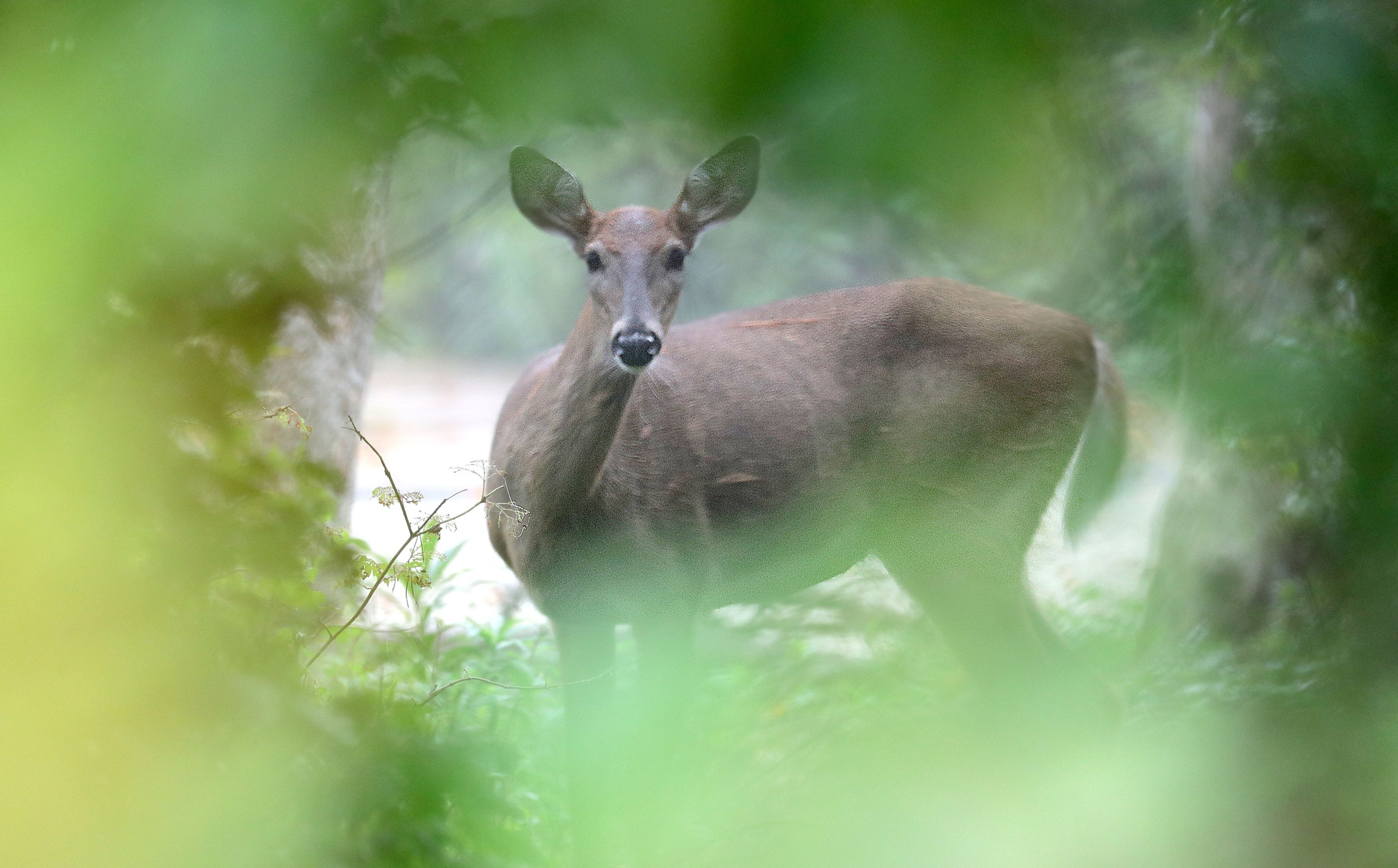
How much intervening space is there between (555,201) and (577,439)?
63cm

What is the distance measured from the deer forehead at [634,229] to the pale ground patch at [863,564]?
694 mm

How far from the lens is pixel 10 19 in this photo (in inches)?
25.1

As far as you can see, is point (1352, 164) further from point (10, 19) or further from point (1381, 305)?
point (10, 19)

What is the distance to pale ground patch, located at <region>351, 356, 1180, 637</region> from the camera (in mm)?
3305

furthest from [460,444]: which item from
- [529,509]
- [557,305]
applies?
[529,509]

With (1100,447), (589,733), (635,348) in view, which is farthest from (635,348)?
(1100,447)

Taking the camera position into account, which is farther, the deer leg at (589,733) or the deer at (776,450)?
the deer at (776,450)

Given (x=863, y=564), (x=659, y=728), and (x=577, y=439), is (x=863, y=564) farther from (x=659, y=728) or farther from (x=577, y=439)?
(x=659, y=728)

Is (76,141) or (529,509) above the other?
(529,509)

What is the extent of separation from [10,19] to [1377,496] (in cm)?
85

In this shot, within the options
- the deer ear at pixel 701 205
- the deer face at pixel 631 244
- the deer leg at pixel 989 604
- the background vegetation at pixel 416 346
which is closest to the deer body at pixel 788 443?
the deer leg at pixel 989 604

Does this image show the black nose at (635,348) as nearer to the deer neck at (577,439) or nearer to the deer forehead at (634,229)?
the deer neck at (577,439)

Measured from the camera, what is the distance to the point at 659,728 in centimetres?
184

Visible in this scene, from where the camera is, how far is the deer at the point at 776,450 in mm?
3119
